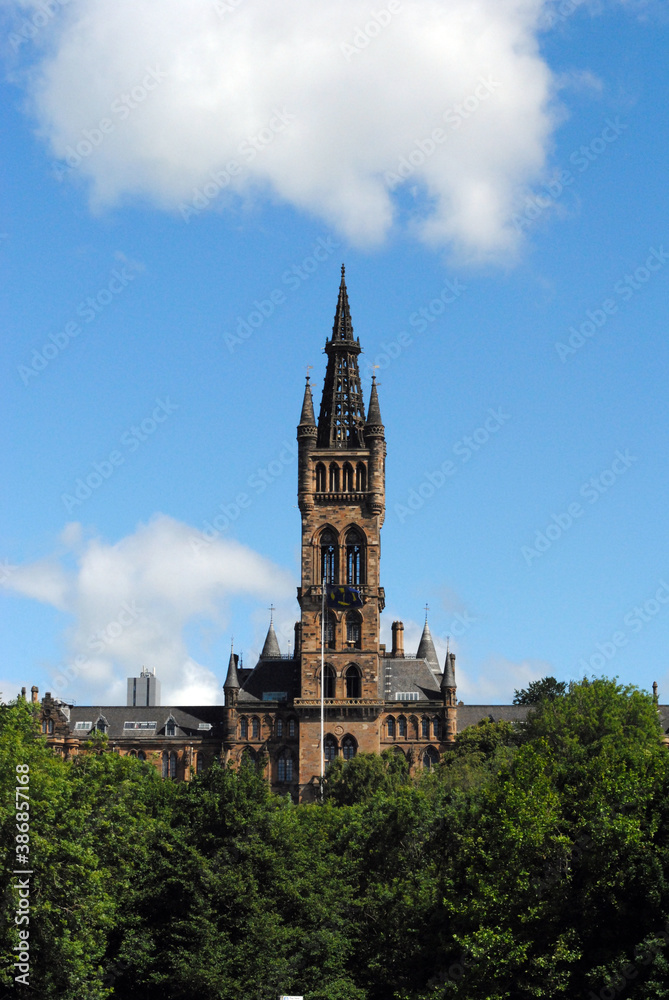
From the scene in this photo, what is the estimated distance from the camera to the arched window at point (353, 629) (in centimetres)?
14912

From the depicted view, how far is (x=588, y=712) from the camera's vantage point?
4503 inches

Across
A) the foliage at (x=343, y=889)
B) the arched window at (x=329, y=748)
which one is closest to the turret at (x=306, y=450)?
the arched window at (x=329, y=748)

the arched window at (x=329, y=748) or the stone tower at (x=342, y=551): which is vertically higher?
the stone tower at (x=342, y=551)

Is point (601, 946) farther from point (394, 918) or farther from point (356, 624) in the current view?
point (356, 624)

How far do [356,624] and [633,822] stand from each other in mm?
87796

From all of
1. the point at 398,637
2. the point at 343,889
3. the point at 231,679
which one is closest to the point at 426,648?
the point at 398,637

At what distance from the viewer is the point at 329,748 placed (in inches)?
5832

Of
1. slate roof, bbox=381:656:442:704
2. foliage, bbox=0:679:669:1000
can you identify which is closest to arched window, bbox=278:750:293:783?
slate roof, bbox=381:656:442:704

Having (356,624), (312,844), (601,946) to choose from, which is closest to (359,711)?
(356,624)

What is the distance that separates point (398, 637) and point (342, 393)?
92.9 feet

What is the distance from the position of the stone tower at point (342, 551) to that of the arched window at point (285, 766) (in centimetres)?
342

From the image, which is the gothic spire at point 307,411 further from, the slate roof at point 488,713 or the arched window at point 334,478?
the slate roof at point 488,713

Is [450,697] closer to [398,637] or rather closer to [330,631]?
[330,631]

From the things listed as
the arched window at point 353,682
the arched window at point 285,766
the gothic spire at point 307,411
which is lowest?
the arched window at point 285,766
